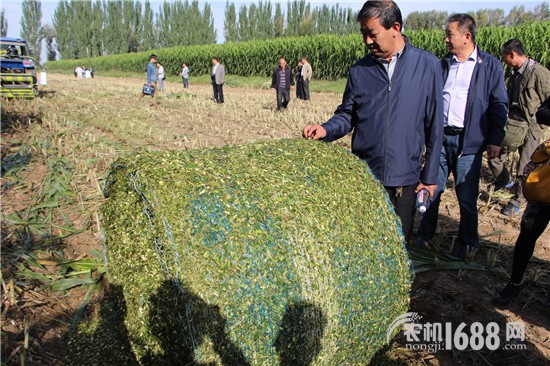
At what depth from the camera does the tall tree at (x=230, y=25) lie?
6080 cm

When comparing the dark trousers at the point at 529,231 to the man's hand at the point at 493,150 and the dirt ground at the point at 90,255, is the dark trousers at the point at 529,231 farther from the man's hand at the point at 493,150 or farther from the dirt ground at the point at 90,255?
the man's hand at the point at 493,150

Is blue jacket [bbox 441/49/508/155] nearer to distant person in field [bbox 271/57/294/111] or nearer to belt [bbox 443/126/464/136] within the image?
belt [bbox 443/126/464/136]

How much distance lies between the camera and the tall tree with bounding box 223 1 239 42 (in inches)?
2394

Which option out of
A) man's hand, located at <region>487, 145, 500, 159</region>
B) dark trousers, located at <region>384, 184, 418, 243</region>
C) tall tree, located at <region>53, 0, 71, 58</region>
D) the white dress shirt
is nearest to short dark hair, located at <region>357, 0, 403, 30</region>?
dark trousers, located at <region>384, 184, 418, 243</region>

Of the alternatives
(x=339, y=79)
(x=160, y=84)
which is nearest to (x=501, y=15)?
(x=339, y=79)

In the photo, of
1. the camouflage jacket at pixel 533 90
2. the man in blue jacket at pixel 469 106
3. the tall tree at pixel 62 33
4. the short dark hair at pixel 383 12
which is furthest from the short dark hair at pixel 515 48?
the tall tree at pixel 62 33

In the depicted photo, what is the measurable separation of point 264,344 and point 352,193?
3.33 ft

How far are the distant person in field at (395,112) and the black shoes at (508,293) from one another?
1.09 meters

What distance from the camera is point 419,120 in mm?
A: 2834

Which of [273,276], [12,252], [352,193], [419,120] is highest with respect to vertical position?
[419,120]

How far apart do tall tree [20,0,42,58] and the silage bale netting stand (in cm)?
9852

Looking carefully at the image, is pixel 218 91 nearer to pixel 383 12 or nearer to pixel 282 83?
pixel 282 83

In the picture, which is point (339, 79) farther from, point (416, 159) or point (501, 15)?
point (501, 15)

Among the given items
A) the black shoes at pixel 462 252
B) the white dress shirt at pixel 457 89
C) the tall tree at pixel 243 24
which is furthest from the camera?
the tall tree at pixel 243 24
